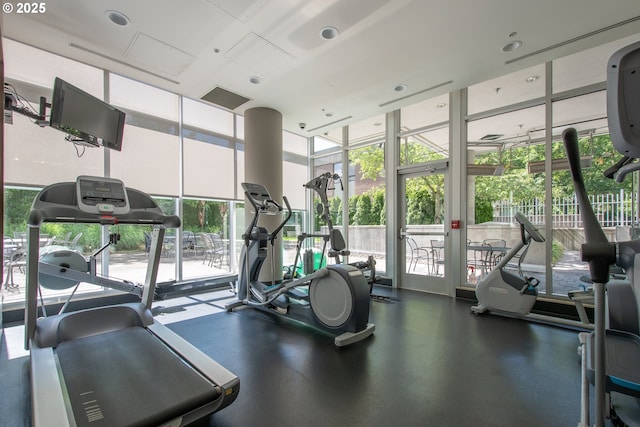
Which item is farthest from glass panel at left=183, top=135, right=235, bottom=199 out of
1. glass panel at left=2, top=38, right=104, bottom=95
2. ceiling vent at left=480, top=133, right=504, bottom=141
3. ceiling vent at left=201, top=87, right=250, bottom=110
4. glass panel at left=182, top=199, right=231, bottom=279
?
ceiling vent at left=480, top=133, right=504, bottom=141

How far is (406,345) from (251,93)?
4.68 metres

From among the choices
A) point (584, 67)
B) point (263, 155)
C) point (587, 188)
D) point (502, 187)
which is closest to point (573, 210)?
point (587, 188)

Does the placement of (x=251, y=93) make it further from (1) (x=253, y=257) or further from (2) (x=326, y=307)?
(2) (x=326, y=307)

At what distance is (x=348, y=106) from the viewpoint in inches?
218

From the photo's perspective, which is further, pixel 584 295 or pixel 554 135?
pixel 554 135

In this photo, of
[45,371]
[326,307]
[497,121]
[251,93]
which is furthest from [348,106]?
[45,371]

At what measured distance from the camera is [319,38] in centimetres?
352

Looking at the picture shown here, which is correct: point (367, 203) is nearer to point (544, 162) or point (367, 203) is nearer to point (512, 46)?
point (544, 162)

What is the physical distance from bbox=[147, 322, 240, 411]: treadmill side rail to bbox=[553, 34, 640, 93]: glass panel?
18.5 ft

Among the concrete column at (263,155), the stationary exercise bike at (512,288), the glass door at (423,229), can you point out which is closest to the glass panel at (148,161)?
the concrete column at (263,155)

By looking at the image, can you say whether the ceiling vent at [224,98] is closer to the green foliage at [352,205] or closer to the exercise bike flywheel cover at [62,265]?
the green foliage at [352,205]

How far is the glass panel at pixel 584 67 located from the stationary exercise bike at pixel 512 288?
2.21 meters

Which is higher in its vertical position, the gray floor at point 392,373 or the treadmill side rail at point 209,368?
the treadmill side rail at point 209,368

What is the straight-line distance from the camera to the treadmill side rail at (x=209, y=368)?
1.81m
